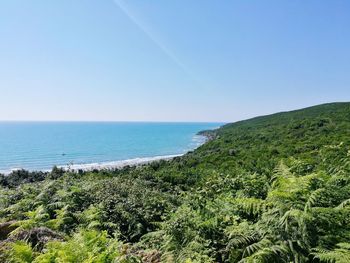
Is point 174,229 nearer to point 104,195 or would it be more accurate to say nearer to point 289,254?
point 289,254

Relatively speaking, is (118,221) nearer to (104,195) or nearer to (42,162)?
(104,195)

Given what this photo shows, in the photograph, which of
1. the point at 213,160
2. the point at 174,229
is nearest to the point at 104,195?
the point at 174,229

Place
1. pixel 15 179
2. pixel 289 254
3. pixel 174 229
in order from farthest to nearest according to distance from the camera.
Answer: pixel 15 179 → pixel 174 229 → pixel 289 254

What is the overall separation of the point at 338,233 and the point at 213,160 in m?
19.8

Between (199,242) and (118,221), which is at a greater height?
(199,242)

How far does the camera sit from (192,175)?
17.6 m

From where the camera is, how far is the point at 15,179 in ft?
75.6

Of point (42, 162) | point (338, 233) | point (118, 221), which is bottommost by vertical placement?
point (42, 162)

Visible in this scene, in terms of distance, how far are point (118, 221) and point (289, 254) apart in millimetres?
4709

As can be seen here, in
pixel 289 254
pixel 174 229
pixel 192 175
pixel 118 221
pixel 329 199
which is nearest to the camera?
pixel 289 254

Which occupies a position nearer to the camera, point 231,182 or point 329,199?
point 329,199

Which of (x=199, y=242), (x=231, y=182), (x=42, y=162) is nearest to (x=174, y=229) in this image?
(x=199, y=242)

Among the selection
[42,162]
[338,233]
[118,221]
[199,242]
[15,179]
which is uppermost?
[338,233]

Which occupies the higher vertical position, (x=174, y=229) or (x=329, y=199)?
(x=329, y=199)
